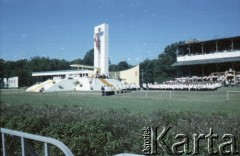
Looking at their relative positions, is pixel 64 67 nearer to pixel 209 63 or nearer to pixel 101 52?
pixel 101 52

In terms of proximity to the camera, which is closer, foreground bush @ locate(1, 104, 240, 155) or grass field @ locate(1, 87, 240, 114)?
foreground bush @ locate(1, 104, 240, 155)

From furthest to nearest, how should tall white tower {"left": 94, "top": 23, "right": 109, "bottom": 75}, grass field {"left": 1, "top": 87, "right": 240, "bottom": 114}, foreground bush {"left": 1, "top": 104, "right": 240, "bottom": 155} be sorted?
1. tall white tower {"left": 94, "top": 23, "right": 109, "bottom": 75}
2. grass field {"left": 1, "top": 87, "right": 240, "bottom": 114}
3. foreground bush {"left": 1, "top": 104, "right": 240, "bottom": 155}

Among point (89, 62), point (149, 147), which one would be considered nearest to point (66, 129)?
point (149, 147)

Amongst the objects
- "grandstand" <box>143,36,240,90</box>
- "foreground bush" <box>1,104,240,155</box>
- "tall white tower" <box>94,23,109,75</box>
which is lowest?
"foreground bush" <box>1,104,240,155</box>

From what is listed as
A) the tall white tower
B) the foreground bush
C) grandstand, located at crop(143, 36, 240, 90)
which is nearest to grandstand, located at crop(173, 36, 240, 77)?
grandstand, located at crop(143, 36, 240, 90)

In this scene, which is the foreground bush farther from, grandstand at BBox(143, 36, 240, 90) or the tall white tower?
the tall white tower

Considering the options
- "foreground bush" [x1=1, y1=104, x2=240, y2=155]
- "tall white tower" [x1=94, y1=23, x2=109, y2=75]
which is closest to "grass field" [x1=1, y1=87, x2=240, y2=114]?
"foreground bush" [x1=1, y1=104, x2=240, y2=155]

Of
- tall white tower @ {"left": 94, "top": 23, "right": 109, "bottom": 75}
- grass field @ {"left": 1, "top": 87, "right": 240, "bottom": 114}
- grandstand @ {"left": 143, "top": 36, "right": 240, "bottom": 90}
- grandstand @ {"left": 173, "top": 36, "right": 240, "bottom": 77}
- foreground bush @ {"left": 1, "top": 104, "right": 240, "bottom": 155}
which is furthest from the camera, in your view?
tall white tower @ {"left": 94, "top": 23, "right": 109, "bottom": 75}

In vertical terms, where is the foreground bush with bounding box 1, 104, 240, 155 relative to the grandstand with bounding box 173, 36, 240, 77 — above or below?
below

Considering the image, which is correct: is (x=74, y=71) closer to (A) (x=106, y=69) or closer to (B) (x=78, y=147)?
(A) (x=106, y=69)

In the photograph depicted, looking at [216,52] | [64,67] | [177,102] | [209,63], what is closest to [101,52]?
[64,67]

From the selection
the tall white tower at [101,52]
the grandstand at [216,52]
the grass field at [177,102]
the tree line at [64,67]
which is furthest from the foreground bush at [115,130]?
Result: the tall white tower at [101,52]
